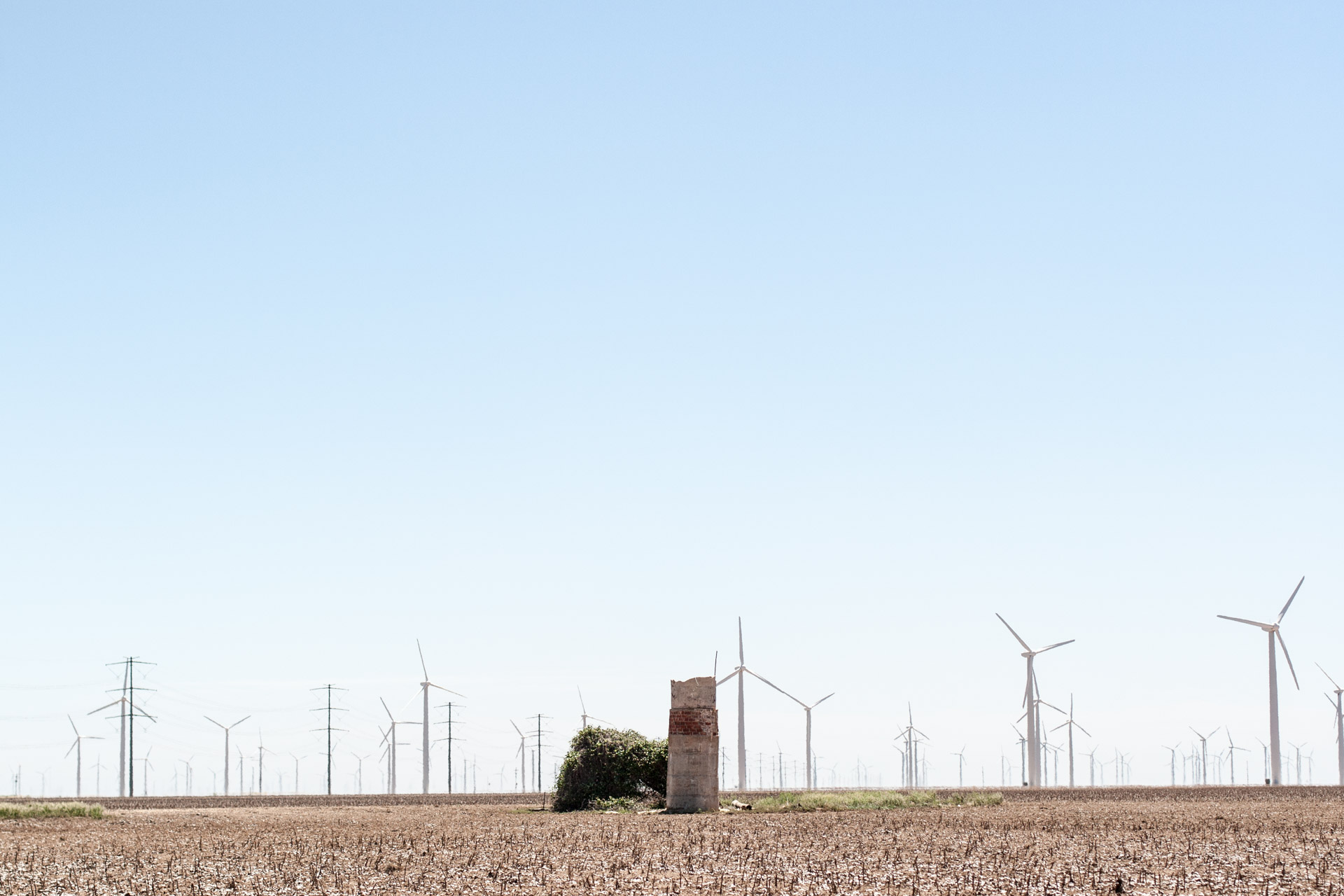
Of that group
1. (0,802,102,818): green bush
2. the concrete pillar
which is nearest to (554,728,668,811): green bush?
the concrete pillar

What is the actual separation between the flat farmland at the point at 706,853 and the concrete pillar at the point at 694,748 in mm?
1545

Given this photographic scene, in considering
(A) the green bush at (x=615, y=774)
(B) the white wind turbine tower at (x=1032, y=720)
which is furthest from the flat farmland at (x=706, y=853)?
(B) the white wind turbine tower at (x=1032, y=720)

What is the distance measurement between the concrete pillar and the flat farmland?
1.55 metres

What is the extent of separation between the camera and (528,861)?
23531 millimetres

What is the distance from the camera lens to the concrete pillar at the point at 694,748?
39.6 m

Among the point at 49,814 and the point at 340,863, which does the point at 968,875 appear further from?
the point at 49,814

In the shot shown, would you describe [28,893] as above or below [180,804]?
above

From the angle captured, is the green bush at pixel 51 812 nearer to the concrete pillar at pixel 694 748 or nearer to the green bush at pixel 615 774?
the green bush at pixel 615 774

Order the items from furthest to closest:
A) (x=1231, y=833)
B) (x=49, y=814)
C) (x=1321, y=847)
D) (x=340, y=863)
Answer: (x=49, y=814) < (x=1231, y=833) < (x=1321, y=847) < (x=340, y=863)

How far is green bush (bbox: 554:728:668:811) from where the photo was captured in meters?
45.3

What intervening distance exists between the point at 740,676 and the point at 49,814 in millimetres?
61122

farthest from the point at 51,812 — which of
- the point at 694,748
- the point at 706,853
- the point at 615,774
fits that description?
the point at 706,853

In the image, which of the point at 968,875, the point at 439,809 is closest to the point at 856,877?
the point at 968,875

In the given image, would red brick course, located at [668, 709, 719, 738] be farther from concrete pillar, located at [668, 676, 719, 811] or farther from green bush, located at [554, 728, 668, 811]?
green bush, located at [554, 728, 668, 811]
